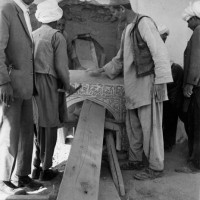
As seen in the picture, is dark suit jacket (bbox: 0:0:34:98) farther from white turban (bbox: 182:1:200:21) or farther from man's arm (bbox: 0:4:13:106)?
white turban (bbox: 182:1:200:21)

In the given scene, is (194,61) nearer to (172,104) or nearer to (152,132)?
(172,104)

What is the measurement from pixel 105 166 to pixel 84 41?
109 inches

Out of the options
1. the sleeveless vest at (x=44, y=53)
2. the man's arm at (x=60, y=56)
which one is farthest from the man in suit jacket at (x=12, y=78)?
the man's arm at (x=60, y=56)

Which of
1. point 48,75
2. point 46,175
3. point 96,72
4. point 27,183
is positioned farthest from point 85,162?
point 96,72

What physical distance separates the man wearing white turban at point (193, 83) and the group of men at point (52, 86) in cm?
1

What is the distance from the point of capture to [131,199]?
3.34m

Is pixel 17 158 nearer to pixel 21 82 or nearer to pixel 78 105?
pixel 21 82

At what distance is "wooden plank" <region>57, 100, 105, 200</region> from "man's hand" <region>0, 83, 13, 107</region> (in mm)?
718

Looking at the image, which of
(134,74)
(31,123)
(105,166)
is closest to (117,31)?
(134,74)

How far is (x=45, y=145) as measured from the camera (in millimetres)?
3523

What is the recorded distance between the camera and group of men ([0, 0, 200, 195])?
2.88m

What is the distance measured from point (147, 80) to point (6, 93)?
1663 millimetres

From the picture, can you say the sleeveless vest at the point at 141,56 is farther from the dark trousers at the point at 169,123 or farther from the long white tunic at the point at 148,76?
the dark trousers at the point at 169,123

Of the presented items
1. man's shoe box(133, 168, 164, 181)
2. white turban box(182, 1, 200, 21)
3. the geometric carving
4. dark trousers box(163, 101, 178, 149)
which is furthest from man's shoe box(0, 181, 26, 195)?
white turban box(182, 1, 200, 21)
